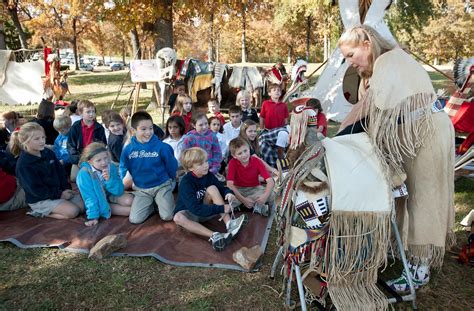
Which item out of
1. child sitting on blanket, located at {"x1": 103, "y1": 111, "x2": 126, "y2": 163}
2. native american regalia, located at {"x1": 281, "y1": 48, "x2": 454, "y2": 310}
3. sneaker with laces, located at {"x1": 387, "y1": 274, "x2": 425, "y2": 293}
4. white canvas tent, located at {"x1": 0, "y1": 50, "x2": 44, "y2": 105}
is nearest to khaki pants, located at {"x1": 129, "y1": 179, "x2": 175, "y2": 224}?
child sitting on blanket, located at {"x1": 103, "y1": 111, "x2": 126, "y2": 163}

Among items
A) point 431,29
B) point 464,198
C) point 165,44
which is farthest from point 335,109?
point 431,29

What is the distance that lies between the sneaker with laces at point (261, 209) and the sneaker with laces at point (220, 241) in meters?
0.77

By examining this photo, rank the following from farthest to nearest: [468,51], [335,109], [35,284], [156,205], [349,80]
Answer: [468,51] → [335,109] → [349,80] → [156,205] → [35,284]

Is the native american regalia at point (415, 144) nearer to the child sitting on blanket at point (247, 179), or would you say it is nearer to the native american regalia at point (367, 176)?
the native american regalia at point (367, 176)

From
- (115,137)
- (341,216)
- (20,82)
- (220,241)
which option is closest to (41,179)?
(115,137)

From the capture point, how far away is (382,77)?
208cm

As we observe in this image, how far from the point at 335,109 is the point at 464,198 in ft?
15.0

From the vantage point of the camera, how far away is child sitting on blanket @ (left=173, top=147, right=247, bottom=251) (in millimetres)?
3439

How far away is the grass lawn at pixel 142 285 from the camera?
2570mm

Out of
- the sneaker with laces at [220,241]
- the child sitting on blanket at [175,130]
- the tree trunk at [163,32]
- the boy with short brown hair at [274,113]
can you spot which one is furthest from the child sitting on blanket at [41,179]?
the tree trunk at [163,32]

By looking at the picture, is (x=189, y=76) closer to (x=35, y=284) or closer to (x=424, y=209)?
(x=35, y=284)

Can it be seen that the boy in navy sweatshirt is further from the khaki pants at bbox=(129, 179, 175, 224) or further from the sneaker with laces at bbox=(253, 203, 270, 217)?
the sneaker with laces at bbox=(253, 203, 270, 217)

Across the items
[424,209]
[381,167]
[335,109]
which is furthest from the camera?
[335,109]

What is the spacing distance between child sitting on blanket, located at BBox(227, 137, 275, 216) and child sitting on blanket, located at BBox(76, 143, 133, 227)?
1.25 meters
